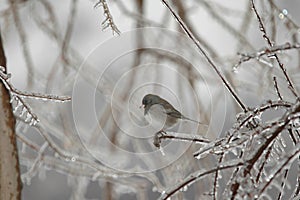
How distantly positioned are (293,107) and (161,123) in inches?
14.1

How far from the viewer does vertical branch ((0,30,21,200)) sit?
78 cm

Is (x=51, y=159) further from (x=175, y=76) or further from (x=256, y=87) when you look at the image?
(x=256, y=87)

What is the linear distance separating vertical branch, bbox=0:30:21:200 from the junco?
7.6 inches

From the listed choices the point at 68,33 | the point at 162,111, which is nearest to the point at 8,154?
the point at 162,111

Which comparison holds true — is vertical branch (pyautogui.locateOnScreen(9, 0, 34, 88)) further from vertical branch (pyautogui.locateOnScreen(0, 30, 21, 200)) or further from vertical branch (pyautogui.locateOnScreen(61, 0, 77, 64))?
vertical branch (pyautogui.locateOnScreen(0, 30, 21, 200))

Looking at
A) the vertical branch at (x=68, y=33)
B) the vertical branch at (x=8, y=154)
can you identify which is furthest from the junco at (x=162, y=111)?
the vertical branch at (x=68, y=33)

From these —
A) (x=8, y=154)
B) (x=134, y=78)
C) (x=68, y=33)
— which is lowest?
(x=8, y=154)

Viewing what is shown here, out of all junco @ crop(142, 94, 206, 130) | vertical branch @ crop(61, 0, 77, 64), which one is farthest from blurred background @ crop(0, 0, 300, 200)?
junco @ crop(142, 94, 206, 130)

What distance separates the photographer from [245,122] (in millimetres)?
542

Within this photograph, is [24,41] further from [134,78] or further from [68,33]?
[134,78]

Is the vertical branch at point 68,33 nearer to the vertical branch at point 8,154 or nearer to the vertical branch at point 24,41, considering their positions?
the vertical branch at point 24,41

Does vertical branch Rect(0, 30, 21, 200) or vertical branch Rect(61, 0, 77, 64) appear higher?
vertical branch Rect(61, 0, 77, 64)

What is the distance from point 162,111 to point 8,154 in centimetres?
22

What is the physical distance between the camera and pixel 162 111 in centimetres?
86
